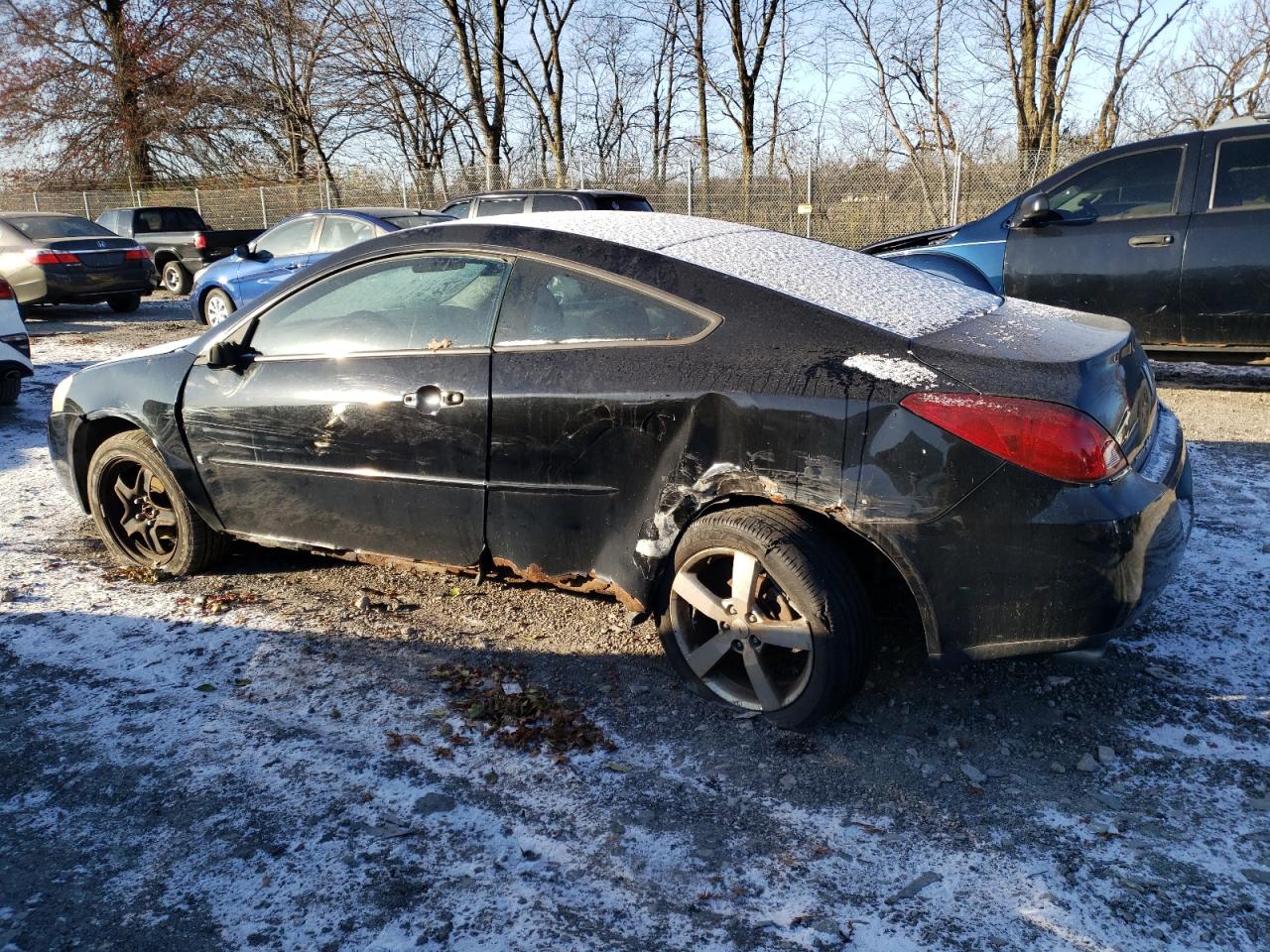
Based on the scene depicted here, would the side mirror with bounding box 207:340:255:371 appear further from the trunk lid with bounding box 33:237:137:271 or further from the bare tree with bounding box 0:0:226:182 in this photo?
the bare tree with bounding box 0:0:226:182

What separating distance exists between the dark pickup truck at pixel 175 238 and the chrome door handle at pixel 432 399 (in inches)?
655

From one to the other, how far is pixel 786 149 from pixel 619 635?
1705cm

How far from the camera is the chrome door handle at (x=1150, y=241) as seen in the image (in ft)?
21.9

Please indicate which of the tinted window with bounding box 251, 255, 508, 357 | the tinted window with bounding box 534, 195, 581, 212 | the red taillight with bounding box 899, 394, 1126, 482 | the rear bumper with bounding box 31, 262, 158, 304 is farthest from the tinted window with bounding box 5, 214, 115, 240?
the red taillight with bounding box 899, 394, 1126, 482

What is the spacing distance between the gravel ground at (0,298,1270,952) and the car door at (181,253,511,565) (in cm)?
44

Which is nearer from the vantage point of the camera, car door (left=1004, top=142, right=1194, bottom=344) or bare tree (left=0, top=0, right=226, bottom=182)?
car door (left=1004, top=142, right=1194, bottom=344)

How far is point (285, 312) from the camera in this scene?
3.93 m

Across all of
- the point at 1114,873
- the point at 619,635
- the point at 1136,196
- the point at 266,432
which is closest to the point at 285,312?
the point at 266,432

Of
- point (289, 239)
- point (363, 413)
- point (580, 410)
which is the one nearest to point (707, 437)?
point (580, 410)

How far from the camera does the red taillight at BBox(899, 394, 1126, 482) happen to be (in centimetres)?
255

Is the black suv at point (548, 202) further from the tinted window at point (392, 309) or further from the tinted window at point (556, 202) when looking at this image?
the tinted window at point (392, 309)

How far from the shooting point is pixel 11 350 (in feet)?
25.3

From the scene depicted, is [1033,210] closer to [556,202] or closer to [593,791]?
[593,791]

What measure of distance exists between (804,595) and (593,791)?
841 mm
